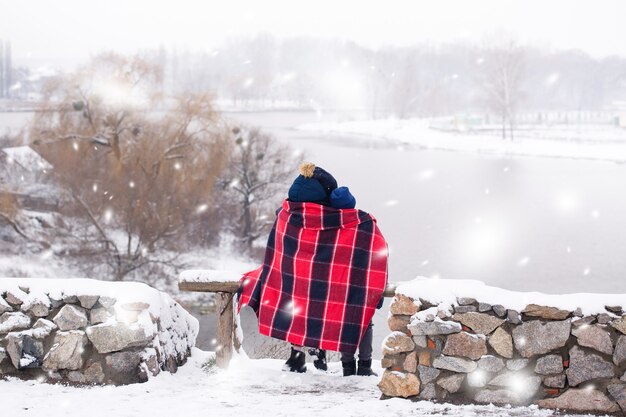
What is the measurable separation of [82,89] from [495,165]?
2690 centimetres

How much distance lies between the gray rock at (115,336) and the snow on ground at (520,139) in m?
50.3

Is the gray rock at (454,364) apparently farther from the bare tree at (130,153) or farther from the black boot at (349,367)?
the bare tree at (130,153)

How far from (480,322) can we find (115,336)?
2359mm

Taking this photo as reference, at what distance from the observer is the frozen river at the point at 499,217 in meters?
23.7

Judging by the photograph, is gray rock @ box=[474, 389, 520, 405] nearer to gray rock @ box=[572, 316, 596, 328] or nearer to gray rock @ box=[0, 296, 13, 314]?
gray rock @ box=[572, 316, 596, 328]

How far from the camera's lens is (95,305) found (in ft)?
17.4

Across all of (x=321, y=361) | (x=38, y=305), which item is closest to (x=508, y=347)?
(x=321, y=361)

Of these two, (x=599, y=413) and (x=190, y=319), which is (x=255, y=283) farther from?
(x=599, y=413)

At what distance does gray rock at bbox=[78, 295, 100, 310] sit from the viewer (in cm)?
526

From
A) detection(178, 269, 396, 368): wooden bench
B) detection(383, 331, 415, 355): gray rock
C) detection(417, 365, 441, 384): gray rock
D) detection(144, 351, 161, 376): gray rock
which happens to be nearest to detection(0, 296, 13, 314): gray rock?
detection(144, 351, 161, 376): gray rock

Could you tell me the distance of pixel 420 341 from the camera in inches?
191

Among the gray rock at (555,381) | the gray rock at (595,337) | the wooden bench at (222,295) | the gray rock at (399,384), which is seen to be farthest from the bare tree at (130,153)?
the gray rock at (595,337)

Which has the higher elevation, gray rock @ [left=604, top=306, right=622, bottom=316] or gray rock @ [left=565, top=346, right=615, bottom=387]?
gray rock @ [left=604, top=306, right=622, bottom=316]

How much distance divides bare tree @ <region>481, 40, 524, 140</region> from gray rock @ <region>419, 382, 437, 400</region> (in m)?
63.8
